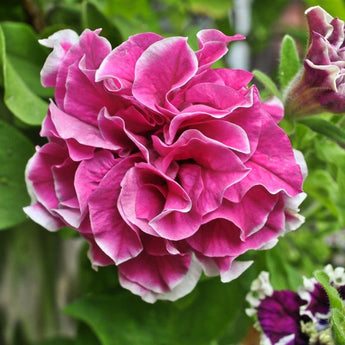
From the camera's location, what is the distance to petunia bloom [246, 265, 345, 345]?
344 mm

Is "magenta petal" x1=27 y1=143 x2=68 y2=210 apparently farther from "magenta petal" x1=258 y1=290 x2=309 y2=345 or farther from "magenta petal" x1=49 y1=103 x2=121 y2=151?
"magenta petal" x1=258 y1=290 x2=309 y2=345

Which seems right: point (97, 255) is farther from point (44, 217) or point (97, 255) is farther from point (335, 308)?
point (335, 308)

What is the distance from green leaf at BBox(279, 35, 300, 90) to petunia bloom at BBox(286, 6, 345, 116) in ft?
0.13

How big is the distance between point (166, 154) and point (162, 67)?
5cm

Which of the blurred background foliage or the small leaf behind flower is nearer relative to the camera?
the small leaf behind flower

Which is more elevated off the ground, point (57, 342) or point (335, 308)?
point (335, 308)

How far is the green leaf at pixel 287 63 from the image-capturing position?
378mm

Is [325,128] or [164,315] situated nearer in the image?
[325,128]

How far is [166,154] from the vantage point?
31 centimetres

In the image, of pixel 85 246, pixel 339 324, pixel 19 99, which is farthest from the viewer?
pixel 85 246

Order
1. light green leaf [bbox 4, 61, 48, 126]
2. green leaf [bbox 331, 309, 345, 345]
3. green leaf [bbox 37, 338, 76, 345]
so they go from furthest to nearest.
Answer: green leaf [bbox 37, 338, 76, 345] < light green leaf [bbox 4, 61, 48, 126] < green leaf [bbox 331, 309, 345, 345]

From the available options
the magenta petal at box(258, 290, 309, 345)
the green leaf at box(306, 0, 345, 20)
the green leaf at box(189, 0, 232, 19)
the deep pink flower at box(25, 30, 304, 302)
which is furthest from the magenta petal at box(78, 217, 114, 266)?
the green leaf at box(189, 0, 232, 19)

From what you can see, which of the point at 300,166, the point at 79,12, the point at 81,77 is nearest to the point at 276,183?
the point at 300,166

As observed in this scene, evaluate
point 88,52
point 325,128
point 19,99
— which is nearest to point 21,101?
point 19,99
